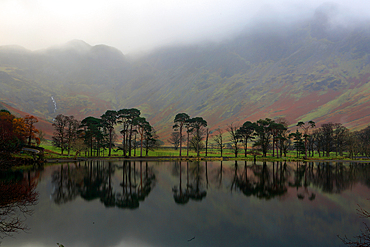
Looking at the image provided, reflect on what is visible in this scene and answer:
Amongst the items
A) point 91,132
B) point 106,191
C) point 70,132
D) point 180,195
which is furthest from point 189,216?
point 70,132

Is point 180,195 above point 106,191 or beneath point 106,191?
beneath

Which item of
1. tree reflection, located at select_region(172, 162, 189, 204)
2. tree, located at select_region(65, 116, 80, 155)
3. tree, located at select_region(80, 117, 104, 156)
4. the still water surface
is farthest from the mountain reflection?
tree, located at select_region(65, 116, 80, 155)

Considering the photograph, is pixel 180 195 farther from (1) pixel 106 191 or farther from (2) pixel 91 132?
(2) pixel 91 132

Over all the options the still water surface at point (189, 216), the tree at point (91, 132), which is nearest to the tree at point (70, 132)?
the tree at point (91, 132)

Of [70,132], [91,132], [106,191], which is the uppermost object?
[70,132]

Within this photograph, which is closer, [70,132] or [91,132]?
[91,132]

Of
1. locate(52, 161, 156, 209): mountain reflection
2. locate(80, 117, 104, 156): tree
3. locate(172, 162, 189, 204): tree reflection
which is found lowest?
locate(172, 162, 189, 204): tree reflection

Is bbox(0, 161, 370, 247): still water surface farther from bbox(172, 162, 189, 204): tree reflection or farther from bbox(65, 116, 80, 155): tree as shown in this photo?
bbox(65, 116, 80, 155): tree

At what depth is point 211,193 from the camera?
23500mm

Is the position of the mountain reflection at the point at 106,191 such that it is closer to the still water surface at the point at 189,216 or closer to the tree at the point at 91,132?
the still water surface at the point at 189,216

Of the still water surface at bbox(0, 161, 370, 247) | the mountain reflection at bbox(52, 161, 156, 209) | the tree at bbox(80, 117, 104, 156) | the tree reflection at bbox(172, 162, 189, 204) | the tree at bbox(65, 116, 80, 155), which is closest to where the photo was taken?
the still water surface at bbox(0, 161, 370, 247)

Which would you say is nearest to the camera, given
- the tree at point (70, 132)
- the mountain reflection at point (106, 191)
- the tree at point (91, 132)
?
the mountain reflection at point (106, 191)

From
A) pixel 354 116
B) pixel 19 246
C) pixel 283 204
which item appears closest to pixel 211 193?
pixel 283 204

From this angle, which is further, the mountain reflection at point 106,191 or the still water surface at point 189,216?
the mountain reflection at point 106,191
